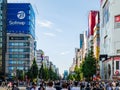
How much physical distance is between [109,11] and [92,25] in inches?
2729

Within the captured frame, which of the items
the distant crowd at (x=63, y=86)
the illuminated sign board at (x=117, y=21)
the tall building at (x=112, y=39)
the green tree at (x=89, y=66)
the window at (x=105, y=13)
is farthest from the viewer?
the window at (x=105, y=13)

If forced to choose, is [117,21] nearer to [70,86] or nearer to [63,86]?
[70,86]

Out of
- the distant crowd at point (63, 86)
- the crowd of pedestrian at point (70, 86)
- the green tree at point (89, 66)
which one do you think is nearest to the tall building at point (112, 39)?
the green tree at point (89, 66)

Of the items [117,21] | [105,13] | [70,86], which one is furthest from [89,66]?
[70,86]

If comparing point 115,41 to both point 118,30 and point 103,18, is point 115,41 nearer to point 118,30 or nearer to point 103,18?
point 118,30

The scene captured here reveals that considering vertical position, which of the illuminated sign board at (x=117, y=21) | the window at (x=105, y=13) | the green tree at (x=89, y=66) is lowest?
the green tree at (x=89, y=66)

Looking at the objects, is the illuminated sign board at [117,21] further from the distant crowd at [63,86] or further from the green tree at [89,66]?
the distant crowd at [63,86]

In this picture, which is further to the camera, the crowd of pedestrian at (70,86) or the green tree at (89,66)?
the green tree at (89,66)

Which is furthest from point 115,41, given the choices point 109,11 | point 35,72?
point 35,72

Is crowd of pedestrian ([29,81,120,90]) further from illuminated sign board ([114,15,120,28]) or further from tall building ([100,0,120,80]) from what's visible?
illuminated sign board ([114,15,120,28])

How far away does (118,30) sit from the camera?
11325 centimetres

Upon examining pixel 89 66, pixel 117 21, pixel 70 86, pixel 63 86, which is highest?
pixel 117 21

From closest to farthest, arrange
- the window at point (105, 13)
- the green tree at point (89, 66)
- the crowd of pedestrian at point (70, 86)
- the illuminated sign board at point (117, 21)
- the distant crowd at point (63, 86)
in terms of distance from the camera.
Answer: the crowd of pedestrian at point (70, 86), the distant crowd at point (63, 86), the illuminated sign board at point (117, 21), the green tree at point (89, 66), the window at point (105, 13)

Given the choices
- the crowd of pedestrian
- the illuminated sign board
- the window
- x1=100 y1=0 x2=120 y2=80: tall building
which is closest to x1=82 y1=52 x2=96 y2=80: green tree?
x1=100 y1=0 x2=120 y2=80: tall building
